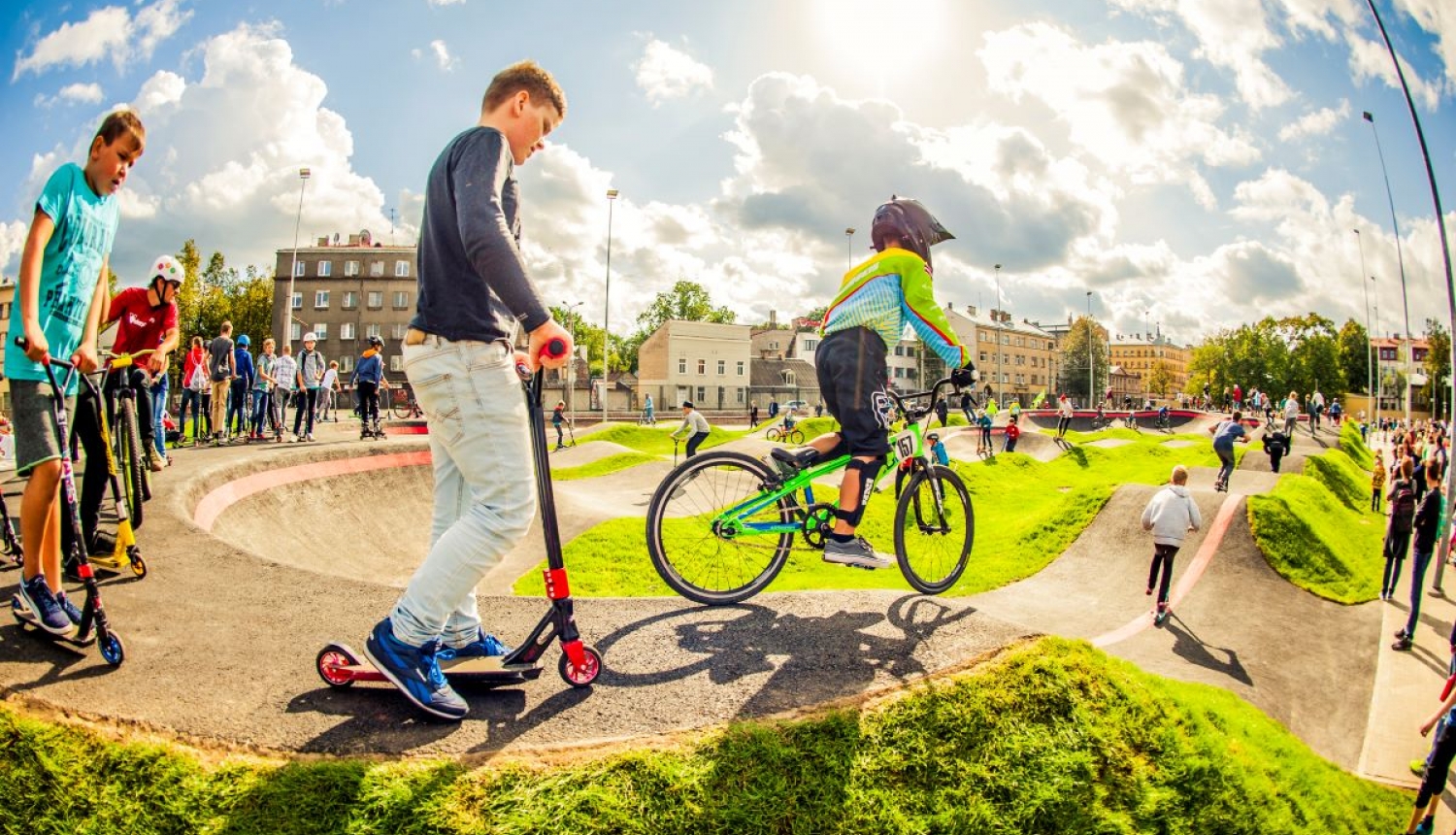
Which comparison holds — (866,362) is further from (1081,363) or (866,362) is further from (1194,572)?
(1081,363)

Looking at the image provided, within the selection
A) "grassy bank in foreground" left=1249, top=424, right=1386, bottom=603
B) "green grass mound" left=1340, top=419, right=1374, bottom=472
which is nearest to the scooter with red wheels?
"grassy bank in foreground" left=1249, top=424, right=1386, bottom=603

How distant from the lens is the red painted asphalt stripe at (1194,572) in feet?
32.7

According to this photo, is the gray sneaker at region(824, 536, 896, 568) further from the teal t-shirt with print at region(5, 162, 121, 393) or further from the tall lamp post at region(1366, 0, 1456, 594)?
the tall lamp post at region(1366, 0, 1456, 594)

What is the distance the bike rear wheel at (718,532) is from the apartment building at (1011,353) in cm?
10155

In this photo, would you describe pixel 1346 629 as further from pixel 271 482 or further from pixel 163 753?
pixel 271 482

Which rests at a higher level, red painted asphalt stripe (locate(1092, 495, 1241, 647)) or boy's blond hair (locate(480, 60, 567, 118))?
Answer: boy's blond hair (locate(480, 60, 567, 118))

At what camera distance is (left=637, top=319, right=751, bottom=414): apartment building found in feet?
252

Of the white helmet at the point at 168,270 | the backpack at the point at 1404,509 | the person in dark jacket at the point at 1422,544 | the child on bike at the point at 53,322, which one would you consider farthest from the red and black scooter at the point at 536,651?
the backpack at the point at 1404,509

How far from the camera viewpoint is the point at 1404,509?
12398mm

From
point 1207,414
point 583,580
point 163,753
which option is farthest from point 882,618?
point 1207,414

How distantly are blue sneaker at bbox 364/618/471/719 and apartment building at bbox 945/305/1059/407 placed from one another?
104 metres

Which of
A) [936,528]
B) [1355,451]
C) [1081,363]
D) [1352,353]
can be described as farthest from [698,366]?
[1352,353]

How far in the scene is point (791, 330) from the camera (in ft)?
334

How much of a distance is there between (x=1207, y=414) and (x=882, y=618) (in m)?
59.3
